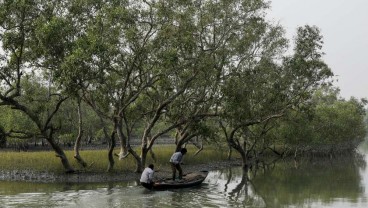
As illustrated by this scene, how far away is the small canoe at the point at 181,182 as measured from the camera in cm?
2488

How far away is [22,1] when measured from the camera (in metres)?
23.6

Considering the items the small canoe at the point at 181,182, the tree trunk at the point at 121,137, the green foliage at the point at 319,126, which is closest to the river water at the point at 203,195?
the small canoe at the point at 181,182

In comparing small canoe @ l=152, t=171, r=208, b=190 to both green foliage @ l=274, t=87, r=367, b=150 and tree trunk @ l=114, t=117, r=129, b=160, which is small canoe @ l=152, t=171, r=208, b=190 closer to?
tree trunk @ l=114, t=117, r=129, b=160

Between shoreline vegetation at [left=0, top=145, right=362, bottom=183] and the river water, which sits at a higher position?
shoreline vegetation at [left=0, top=145, right=362, bottom=183]

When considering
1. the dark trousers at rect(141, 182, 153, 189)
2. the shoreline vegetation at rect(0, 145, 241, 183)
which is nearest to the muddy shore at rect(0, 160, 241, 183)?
the shoreline vegetation at rect(0, 145, 241, 183)

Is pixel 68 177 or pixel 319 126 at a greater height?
pixel 319 126

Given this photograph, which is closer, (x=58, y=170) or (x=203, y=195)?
(x=203, y=195)

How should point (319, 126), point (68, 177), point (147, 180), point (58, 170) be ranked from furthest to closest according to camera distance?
point (319, 126) → point (58, 170) → point (68, 177) → point (147, 180)

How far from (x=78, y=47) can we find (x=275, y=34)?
18.5 m

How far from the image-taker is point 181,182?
26375 millimetres

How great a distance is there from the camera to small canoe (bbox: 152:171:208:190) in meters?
24.9

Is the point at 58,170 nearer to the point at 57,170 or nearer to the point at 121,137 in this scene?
the point at 57,170

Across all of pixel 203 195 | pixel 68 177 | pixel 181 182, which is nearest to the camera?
pixel 203 195

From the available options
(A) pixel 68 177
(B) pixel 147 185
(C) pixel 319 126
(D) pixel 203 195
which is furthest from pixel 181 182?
(C) pixel 319 126
